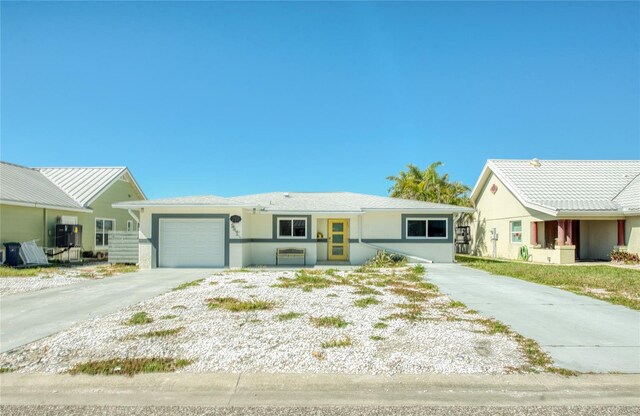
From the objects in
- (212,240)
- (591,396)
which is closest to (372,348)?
(591,396)

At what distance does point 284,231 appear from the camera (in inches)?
690

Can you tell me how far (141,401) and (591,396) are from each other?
445 cm

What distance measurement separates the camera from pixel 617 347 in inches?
199

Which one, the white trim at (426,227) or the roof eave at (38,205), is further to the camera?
the white trim at (426,227)

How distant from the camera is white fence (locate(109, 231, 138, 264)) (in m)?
16.7

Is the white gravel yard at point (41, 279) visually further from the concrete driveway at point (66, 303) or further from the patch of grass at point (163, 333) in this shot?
the patch of grass at point (163, 333)

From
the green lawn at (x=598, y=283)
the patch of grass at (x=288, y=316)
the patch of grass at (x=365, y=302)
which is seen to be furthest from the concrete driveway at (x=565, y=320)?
the patch of grass at (x=288, y=316)

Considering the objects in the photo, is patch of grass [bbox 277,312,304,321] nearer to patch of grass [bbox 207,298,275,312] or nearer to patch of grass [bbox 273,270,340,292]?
patch of grass [bbox 207,298,275,312]

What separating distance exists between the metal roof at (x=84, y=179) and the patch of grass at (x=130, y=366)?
1816 cm

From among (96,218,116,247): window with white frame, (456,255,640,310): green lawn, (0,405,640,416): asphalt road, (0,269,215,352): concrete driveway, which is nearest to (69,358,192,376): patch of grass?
(0,405,640,416): asphalt road

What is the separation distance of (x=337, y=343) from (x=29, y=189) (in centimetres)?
1931

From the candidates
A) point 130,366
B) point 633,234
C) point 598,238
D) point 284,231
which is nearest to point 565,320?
point 130,366

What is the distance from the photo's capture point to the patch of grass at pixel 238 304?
7.29 metres

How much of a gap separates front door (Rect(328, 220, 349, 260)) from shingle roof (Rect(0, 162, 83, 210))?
12.9 m
